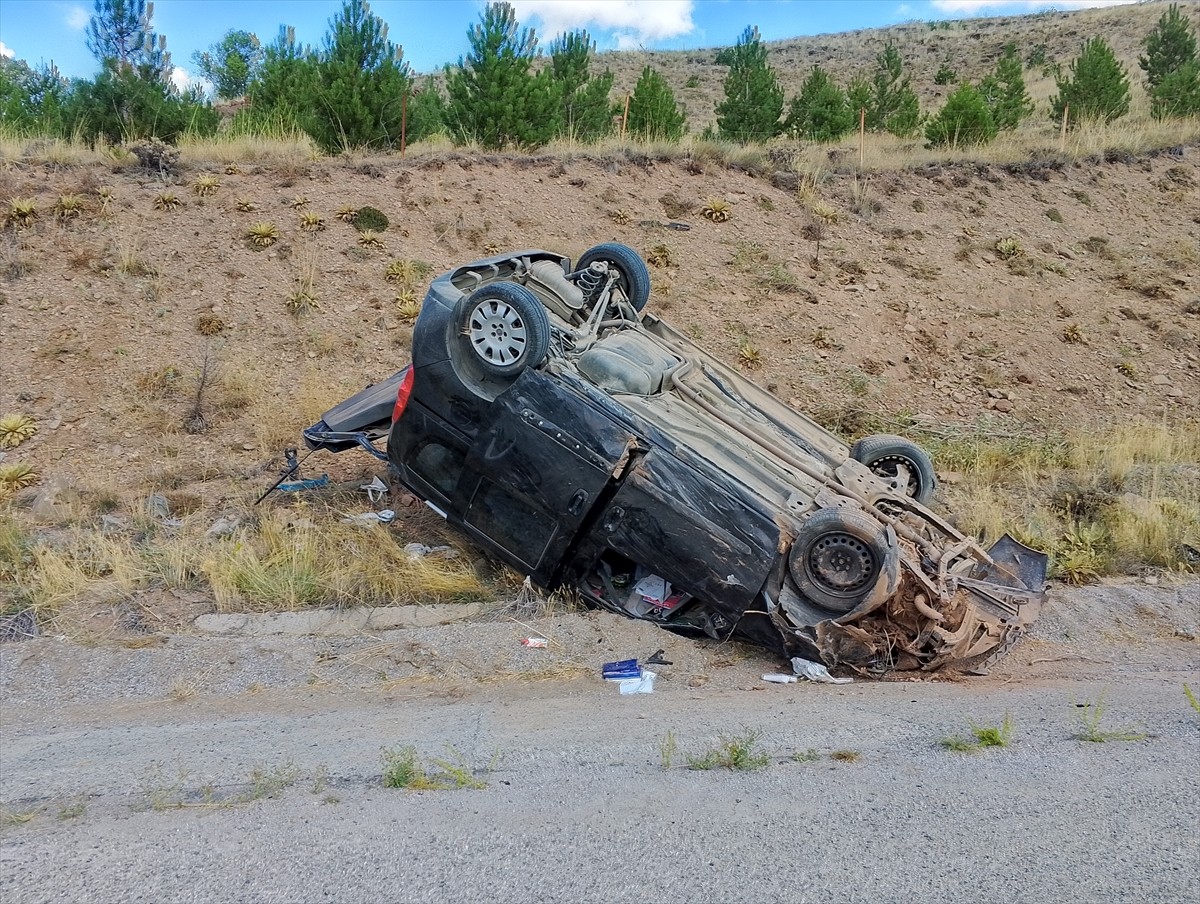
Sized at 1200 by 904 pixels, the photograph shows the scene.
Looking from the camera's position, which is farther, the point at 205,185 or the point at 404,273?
the point at 205,185

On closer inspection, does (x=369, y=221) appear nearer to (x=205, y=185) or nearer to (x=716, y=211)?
(x=205, y=185)

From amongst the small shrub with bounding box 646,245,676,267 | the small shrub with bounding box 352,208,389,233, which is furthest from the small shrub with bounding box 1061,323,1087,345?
the small shrub with bounding box 352,208,389,233

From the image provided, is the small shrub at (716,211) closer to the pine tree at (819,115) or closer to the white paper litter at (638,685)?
the pine tree at (819,115)

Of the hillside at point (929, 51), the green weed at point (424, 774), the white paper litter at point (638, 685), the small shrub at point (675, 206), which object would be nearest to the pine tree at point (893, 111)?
the small shrub at point (675, 206)

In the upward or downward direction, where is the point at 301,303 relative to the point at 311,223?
downward

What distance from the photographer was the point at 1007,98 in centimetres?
2491

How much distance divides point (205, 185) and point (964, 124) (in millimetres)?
15561

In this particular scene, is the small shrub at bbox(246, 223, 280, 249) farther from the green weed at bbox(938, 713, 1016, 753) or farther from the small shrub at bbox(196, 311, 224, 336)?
the green weed at bbox(938, 713, 1016, 753)

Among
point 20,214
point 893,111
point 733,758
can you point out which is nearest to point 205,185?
point 20,214

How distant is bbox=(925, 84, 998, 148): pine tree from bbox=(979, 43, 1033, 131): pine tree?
1153 mm

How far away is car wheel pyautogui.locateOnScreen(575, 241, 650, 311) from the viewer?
7.61 meters

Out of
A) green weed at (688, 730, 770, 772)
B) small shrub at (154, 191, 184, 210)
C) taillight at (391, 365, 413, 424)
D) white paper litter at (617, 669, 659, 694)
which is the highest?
small shrub at (154, 191, 184, 210)

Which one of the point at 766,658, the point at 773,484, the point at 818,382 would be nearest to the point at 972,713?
the point at 766,658

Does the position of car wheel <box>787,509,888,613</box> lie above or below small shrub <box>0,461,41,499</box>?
above
